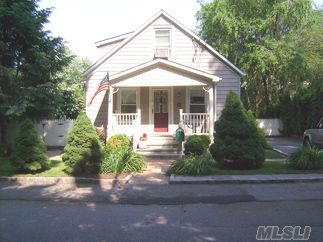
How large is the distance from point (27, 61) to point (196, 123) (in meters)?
8.66

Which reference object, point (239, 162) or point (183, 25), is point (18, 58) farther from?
point (239, 162)

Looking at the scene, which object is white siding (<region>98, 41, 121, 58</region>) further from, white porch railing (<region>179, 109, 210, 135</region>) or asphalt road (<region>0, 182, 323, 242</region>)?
asphalt road (<region>0, 182, 323, 242</region>)

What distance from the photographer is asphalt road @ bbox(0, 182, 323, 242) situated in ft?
20.0

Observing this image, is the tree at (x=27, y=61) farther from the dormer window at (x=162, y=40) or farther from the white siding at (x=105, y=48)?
the dormer window at (x=162, y=40)

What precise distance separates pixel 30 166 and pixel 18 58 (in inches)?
346

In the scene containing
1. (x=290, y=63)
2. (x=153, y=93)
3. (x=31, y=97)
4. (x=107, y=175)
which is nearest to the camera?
(x=107, y=175)

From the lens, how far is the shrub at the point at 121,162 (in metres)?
11.9

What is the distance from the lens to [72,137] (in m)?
11.6

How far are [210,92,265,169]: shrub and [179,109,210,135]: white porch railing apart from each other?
5542 mm

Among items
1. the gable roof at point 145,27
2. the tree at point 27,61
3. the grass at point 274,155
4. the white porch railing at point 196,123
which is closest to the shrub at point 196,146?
the white porch railing at point 196,123

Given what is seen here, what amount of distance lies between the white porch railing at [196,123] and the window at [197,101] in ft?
3.32

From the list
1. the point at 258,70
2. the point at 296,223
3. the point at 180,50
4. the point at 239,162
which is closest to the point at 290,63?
the point at 258,70
